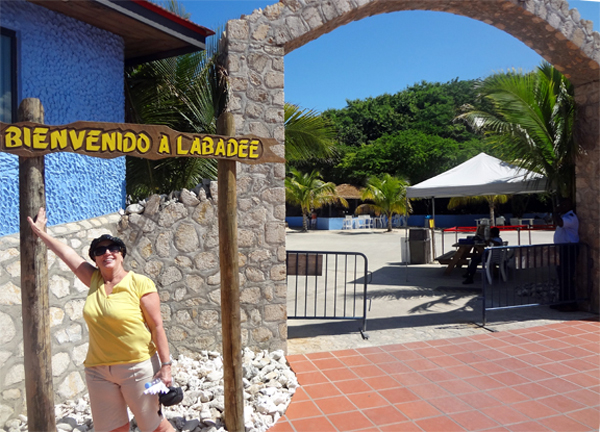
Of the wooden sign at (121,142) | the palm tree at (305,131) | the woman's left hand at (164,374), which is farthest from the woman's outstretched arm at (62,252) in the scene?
the palm tree at (305,131)

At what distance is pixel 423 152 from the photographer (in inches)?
1253

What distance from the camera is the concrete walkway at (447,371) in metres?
3.72

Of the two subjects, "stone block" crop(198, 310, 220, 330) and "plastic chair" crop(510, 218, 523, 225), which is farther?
"plastic chair" crop(510, 218, 523, 225)

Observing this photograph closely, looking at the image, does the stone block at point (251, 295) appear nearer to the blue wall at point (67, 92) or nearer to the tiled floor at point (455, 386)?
the tiled floor at point (455, 386)

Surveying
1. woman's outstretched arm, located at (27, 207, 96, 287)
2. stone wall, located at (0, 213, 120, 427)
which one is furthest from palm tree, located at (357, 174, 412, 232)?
woman's outstretched arm, located at (27, 207, 96, 287)

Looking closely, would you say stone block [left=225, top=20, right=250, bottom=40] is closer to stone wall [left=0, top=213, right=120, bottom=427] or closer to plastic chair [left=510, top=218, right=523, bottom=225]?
stone wall [left=0, top=213, right=120, bottom=427]

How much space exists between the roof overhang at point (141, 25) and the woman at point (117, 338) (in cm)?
294

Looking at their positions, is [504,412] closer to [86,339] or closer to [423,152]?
[86,339]

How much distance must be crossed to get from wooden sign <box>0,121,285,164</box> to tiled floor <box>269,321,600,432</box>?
7.44ft

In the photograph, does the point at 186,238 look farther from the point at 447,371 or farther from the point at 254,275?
the point at 447,371

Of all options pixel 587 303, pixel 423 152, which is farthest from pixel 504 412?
pixel 423 152

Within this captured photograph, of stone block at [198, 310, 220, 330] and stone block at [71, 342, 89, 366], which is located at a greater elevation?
stone block at [198, 310, 220, 330]

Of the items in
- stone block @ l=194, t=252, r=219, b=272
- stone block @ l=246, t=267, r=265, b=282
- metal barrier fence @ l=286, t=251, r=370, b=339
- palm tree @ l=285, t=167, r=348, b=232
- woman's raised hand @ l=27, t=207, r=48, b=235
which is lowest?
metal barrier fence @ l=286, t=251, r=370, b=339

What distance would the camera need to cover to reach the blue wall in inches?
176
